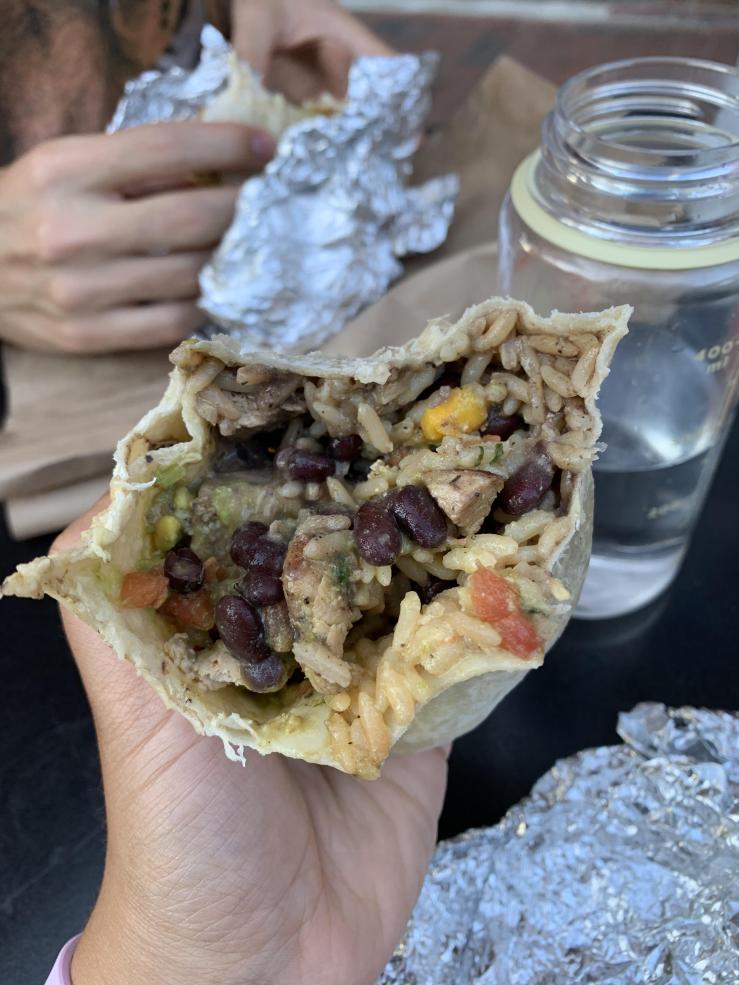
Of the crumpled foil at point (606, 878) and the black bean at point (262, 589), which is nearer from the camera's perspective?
the black bean at point (262, 589)

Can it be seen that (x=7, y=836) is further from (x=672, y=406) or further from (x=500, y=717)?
(x=672, y=406)

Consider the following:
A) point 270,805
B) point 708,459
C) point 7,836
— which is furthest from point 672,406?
point 7,836

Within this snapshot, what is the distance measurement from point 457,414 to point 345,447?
125 mm

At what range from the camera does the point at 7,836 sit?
1277 millimetres

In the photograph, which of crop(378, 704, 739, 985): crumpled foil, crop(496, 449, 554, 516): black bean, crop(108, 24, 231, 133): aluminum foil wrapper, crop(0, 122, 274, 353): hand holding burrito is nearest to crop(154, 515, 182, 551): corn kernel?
crop(496, 449, 554, 516): black bean

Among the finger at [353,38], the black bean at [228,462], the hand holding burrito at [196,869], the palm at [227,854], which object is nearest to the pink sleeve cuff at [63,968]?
the hand holding burrito at [196,869]

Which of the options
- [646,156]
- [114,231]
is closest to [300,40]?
[114,231]

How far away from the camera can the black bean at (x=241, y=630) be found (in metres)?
0.81

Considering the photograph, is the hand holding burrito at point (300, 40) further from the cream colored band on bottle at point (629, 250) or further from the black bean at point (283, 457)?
the black bean at point (283, 457)

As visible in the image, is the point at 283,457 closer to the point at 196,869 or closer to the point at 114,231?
the point at 196,869

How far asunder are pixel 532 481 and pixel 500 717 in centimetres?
67

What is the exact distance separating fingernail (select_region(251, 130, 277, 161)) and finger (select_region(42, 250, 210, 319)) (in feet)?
0.87

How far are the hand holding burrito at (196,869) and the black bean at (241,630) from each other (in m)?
0.18

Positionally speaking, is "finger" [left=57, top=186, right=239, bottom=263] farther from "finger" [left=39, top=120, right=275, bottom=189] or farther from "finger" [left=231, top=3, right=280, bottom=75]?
"finger" [left=231, top=3, right=280, bottom=75]
